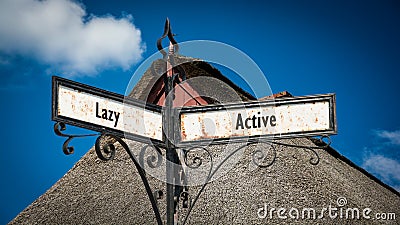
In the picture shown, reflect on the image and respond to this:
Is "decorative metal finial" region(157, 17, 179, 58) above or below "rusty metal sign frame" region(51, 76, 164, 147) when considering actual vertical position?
above

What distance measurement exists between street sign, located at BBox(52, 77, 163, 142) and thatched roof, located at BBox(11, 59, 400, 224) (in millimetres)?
3458

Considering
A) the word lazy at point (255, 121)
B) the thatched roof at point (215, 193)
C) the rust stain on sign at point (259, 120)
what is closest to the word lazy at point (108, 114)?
the rust stain on sign at point (259, 120)

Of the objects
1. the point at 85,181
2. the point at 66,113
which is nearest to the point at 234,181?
the point at 85,181

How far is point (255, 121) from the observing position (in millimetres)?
3281

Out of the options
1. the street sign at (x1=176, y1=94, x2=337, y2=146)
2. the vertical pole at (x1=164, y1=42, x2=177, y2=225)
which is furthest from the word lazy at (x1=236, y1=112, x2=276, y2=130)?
the vertical pole at (x1=164, y1=42, x2=177, y2=225)

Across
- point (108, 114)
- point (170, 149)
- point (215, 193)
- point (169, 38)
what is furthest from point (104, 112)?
point (215, 193)

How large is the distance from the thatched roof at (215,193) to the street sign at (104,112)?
3458 mm

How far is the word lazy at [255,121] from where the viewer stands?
326cm

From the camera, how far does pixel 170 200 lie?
3219mm

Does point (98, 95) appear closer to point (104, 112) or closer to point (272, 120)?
point (104, 112)

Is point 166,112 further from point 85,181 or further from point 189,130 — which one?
point 85,181

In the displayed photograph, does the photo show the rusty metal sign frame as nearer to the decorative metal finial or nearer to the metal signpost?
the metal signpost

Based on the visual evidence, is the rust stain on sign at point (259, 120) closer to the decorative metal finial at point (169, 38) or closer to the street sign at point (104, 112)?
the street sign at point (104, 112)

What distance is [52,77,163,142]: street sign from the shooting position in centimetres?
292
